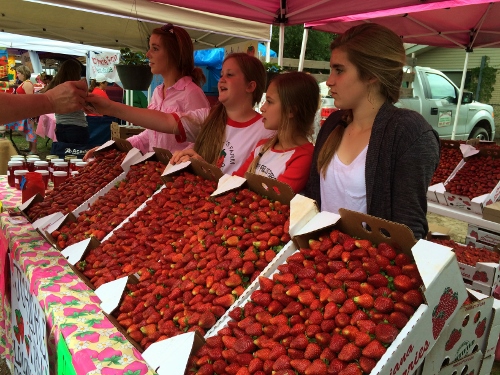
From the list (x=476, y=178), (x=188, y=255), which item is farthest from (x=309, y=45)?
(x=188, y=255)

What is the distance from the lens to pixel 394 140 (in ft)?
5.42

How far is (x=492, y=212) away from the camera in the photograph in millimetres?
3623

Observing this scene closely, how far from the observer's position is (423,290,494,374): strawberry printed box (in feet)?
3.94

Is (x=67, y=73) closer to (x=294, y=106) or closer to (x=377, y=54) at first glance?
(x=294, y=106)

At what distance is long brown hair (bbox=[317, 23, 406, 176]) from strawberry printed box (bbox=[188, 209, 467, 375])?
2.32ft

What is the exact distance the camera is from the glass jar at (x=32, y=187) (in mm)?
2756

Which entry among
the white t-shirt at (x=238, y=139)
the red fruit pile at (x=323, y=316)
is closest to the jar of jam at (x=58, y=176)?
the white t-shirt at (x=238, y=139)

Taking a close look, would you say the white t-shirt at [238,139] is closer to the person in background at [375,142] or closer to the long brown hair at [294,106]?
the long brown hair at [294,106]

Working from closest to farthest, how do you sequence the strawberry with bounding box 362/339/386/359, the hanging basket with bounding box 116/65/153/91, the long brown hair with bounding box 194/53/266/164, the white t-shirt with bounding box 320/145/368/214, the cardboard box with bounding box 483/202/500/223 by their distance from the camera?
the strawberry with bounding box 362/339/386/359 < the white t-shirt with bounding box 320/145/368/214 < the long brown hair with bounding box 194/53/266/164 < the cardboard box with bounding box 483/202/500/223 < the hanging basket with bounding box 116/65/153/91

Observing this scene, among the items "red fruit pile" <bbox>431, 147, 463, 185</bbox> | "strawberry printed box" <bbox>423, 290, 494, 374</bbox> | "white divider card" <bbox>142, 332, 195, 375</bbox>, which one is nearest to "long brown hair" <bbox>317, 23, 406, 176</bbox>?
"strawberry printed box" <bbox>423, 290, 494, 374</bbox>

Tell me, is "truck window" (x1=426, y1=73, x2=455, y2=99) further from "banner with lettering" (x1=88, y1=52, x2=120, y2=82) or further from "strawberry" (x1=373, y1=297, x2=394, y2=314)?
"strawberry" (x1=373, y1=297, x2=394, y2=314)

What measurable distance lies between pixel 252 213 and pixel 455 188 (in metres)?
3.11

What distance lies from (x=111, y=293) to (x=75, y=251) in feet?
1.41

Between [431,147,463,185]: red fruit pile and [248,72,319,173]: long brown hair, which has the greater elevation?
[248,72,319,173]: long brown hair
